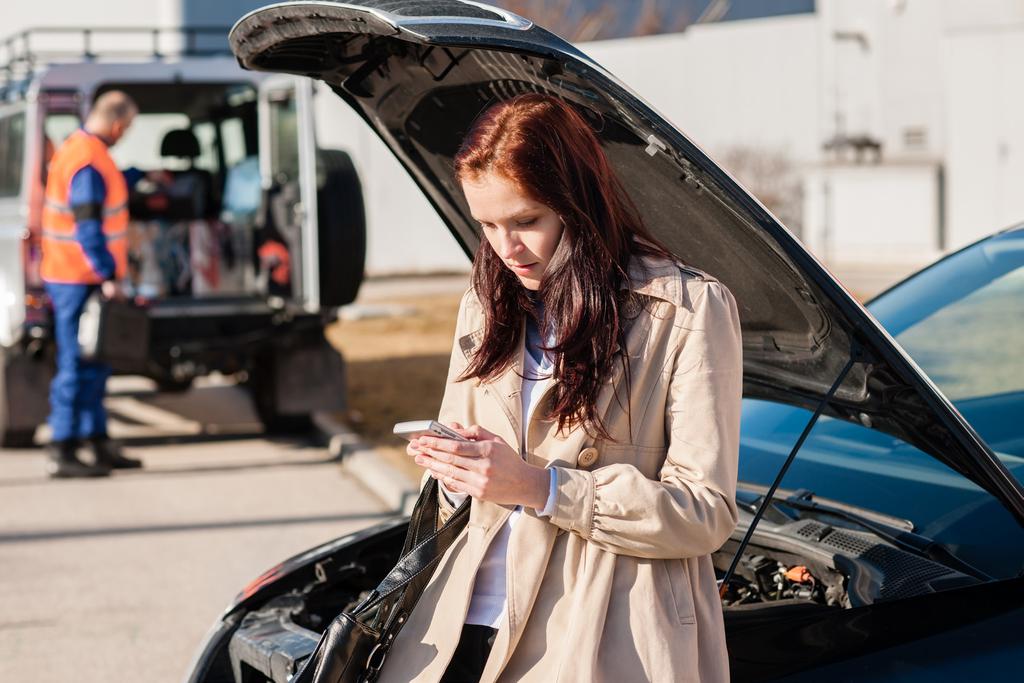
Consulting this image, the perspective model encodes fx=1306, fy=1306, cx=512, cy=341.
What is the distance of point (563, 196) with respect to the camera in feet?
6.99

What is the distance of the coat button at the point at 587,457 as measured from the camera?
6.98 feet

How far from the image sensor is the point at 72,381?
8172 millimetres

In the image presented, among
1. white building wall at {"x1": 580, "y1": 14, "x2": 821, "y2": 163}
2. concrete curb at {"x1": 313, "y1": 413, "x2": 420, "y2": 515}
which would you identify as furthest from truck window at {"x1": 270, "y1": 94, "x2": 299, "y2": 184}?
white building wall at {"x1": 580, "y1": 14, "x2": 821, "y2": 163}

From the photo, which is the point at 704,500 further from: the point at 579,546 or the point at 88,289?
the point at 88,289

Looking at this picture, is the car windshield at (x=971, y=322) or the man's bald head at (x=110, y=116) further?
the man's bald head at (x=110, y=116)

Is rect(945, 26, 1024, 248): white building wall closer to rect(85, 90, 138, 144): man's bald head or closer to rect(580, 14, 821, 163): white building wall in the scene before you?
rect(580, 14, 821, 163): white building wall

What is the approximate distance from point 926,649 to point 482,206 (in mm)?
1142

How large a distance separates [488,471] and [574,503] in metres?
0.15

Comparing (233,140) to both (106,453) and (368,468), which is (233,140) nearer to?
(106,453)

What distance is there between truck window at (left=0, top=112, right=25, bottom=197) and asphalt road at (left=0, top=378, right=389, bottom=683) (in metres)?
1.89

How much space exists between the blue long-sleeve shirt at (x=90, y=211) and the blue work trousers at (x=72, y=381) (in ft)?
0.94

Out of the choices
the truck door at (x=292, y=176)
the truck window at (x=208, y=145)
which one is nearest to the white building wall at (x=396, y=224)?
the truck window at (x=208, y=145)

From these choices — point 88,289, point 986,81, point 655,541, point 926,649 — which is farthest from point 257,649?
point 986,81

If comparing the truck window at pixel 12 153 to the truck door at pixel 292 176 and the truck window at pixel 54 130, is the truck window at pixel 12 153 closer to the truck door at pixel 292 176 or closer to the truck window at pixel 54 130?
the truck window at pixel 54 130
